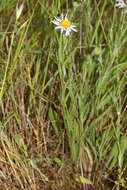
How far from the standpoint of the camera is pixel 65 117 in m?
1.06

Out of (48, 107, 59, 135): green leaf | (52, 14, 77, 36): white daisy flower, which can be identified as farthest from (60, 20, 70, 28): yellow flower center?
(48, 107, 59, 135): green leaf

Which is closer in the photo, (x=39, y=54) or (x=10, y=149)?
(x=10, y=149)

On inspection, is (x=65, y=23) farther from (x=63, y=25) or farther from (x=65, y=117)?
(x=65, y=117)

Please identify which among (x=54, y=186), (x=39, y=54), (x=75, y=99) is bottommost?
(x=54, y=186)

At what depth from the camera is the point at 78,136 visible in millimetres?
1064

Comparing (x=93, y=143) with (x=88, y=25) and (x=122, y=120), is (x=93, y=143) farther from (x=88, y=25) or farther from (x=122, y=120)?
(x=88, y=25)

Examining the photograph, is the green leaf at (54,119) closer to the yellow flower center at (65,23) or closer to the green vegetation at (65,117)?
the green vegetation at (65,117)

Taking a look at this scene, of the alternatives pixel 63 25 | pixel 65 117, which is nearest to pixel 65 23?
pixel 63 25

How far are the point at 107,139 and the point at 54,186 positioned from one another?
0.69ft

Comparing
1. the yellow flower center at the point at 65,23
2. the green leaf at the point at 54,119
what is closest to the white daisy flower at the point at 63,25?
the yellow flower center at the point at 65,23

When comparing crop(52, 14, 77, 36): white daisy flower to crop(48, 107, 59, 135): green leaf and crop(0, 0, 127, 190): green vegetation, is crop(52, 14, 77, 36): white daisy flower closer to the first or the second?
crop(0, 0, 127, 190): green vegetation

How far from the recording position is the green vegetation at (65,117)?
3.45ft

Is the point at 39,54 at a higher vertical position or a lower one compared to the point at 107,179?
higher

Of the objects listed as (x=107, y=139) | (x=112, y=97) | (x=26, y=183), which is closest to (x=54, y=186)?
(x=26, y=183)
